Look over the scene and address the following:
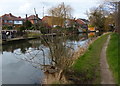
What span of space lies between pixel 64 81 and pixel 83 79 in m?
0.84

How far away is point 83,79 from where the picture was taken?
8.91 m

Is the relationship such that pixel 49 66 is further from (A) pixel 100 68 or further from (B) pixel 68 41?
(A) pixel 100 68

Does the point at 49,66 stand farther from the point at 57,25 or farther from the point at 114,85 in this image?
the point at 114,85

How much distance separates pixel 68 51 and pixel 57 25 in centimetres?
176

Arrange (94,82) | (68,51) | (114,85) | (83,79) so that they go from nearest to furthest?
(114,85)
(94,82)
(83,79)
(68,51)

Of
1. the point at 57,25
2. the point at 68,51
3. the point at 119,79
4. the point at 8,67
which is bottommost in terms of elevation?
the point at 8,67

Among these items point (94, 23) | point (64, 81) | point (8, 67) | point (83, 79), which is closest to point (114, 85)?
point (83, 79)

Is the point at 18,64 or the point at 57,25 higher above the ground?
the point at 57,25

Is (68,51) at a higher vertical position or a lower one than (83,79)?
higher

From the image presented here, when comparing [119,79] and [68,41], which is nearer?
[119,79]

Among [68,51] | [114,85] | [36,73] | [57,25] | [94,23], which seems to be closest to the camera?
[114,85]

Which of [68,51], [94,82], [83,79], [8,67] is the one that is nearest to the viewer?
[94,82]

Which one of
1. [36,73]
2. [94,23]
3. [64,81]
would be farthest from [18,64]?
[94,23]

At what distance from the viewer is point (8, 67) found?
15.1 m
